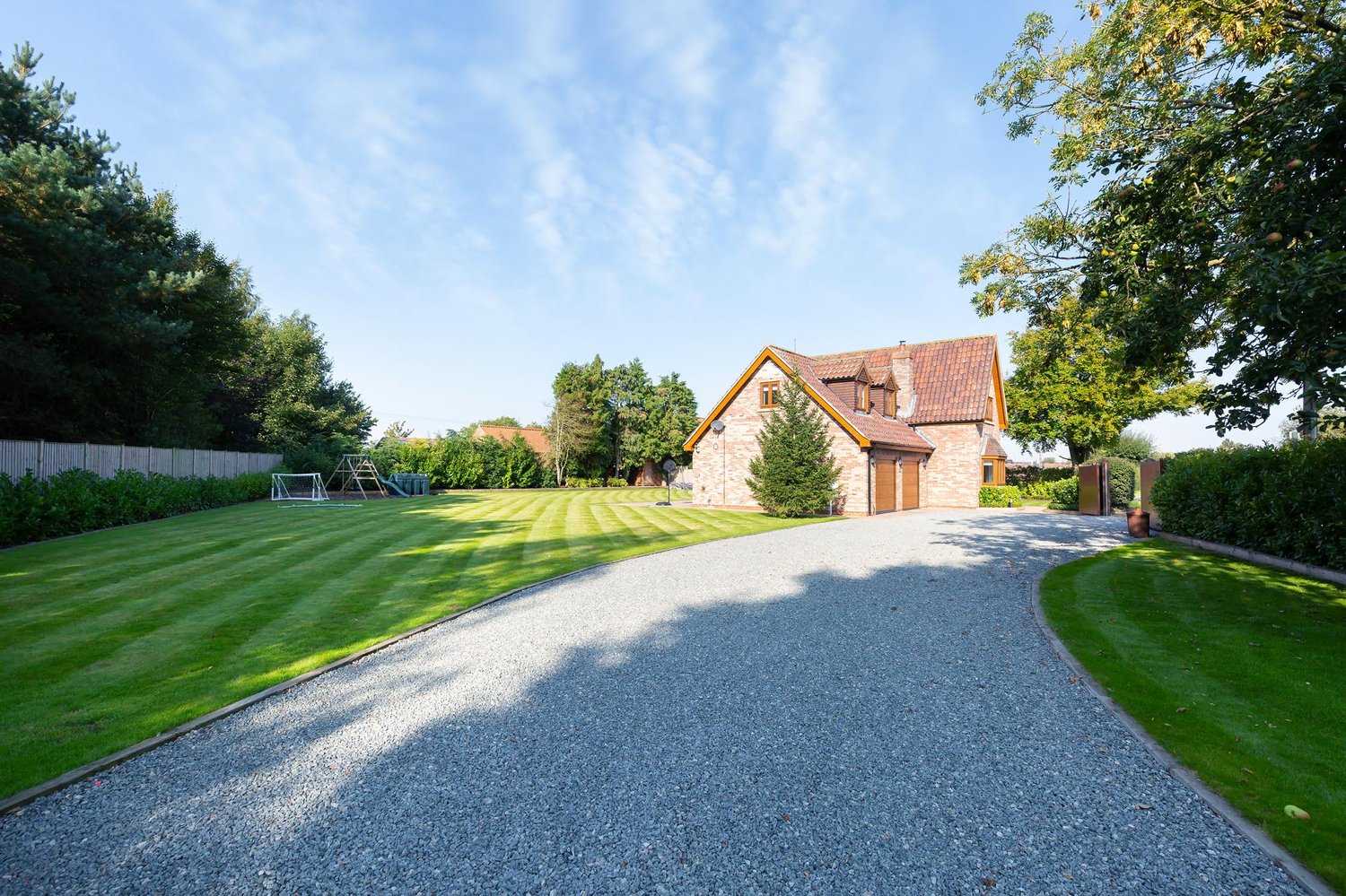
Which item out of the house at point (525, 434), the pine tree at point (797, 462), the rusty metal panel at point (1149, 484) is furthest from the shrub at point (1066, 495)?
Result: the house at point (525, 434)

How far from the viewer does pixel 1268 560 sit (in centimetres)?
1029

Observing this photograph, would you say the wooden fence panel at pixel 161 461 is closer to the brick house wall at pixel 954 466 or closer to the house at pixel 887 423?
the house at pixel 887 423

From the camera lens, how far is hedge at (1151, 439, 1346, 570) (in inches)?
356

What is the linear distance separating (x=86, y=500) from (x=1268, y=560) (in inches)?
1000

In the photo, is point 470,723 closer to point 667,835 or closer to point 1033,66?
point 667,835

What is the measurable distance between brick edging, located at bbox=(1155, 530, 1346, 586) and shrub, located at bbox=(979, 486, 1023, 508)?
47.0 ft

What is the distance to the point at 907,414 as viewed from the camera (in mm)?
29078

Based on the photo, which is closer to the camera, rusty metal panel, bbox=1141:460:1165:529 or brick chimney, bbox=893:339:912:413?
rusty metal panel, bbox=1141:460:1165:529

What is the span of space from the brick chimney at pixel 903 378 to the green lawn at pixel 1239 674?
19897 millimetres

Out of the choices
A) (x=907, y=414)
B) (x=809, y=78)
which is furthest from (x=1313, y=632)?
(x=907, y=414)

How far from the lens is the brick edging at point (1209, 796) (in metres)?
2.70

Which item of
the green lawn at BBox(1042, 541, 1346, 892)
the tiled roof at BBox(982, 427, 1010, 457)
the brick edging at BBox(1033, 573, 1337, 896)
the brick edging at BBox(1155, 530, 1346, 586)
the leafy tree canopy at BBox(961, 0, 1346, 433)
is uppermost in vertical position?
the leafy tree canopy at BBox(961, 0, 1346, 433)

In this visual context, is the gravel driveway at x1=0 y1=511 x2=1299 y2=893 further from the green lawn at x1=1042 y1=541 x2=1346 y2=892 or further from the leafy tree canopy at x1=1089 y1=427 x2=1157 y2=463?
the leafy tree canopy at x1=1089 y1=427 x2=1157 y2=463

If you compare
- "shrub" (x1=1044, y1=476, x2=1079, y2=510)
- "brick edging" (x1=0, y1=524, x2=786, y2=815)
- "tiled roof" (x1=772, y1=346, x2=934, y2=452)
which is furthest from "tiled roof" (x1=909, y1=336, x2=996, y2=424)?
"brick edging" (x1=0, y1=524, x2=786, y2=815)
